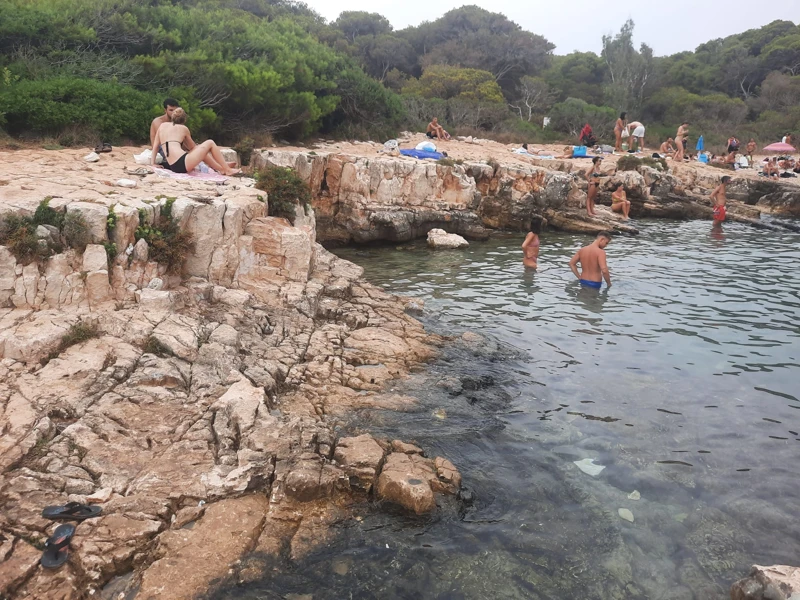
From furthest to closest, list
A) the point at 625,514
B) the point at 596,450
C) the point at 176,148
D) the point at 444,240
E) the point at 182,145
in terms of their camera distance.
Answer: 1. the point at 444,240
2. the point at 182,145
3. the point at 176,148
4. the point at 596,450
5. the point at 625,514

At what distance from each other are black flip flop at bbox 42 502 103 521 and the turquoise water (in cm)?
138

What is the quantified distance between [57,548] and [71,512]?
0.29 m

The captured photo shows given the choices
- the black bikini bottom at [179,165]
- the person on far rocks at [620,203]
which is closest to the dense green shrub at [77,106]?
the black bikini bottom at [179,165]

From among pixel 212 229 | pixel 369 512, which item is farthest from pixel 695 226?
pixel 369 512

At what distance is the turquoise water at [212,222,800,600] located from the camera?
4168mm

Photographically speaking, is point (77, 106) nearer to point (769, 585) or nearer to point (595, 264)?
point (595, 264)

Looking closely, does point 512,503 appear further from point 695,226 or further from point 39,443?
point 695,226

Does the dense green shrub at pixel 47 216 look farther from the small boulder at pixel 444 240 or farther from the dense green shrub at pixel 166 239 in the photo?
the small boulder at pixel 444 240

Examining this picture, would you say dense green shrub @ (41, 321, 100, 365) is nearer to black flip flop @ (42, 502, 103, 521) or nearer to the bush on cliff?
black flip flop @ (42, 502, 103, 521)

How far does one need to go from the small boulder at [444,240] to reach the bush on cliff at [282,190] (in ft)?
19.7

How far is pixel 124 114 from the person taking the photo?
13867 millimetres

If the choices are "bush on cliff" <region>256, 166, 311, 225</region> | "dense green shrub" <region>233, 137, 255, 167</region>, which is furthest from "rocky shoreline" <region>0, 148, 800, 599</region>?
"dense green shrub" <region>233, 137, 255, 167</region>

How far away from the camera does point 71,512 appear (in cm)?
403

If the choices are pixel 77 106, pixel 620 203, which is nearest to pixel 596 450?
pixel 77 106
